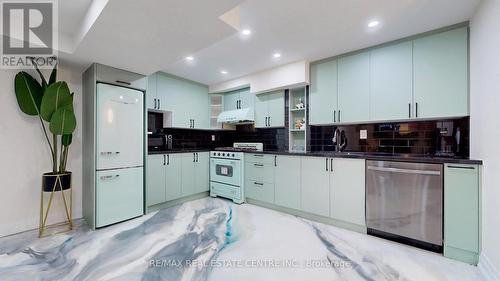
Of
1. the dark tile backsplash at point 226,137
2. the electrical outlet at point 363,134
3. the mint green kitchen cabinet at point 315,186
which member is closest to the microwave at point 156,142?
the dark tile backsplash at point 226,137

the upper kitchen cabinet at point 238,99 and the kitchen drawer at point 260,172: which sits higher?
the upper kitchen cabinet at point 238,99

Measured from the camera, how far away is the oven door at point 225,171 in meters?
3.57

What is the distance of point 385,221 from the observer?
7.41 feet

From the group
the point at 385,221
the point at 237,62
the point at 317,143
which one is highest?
the point at 237,62

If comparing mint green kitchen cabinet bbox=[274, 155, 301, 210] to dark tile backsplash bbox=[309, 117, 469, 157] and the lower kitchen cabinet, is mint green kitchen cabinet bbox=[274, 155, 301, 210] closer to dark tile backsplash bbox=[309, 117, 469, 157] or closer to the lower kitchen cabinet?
dark tile backsplash bbox=[309, 117, 469, 157]

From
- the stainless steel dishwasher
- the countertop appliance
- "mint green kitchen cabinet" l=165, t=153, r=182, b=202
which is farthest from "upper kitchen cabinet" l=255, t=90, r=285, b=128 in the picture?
the countertop appliance

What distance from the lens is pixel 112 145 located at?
2.65 meters

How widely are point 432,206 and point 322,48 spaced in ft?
7.10

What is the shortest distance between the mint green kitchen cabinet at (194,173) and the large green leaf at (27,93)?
74.2 inches

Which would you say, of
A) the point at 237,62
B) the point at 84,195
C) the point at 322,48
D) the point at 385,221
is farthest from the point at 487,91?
the point at 84,195

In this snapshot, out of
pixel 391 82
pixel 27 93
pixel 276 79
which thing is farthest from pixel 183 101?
pixel 391 82

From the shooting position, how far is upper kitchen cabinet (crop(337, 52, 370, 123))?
274 centimetres

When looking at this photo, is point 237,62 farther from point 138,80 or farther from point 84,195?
point 84,195

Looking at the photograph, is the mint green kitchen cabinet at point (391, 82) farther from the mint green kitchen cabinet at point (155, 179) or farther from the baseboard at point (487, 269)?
the mint green kitchen cabinet at point (155, 179)
